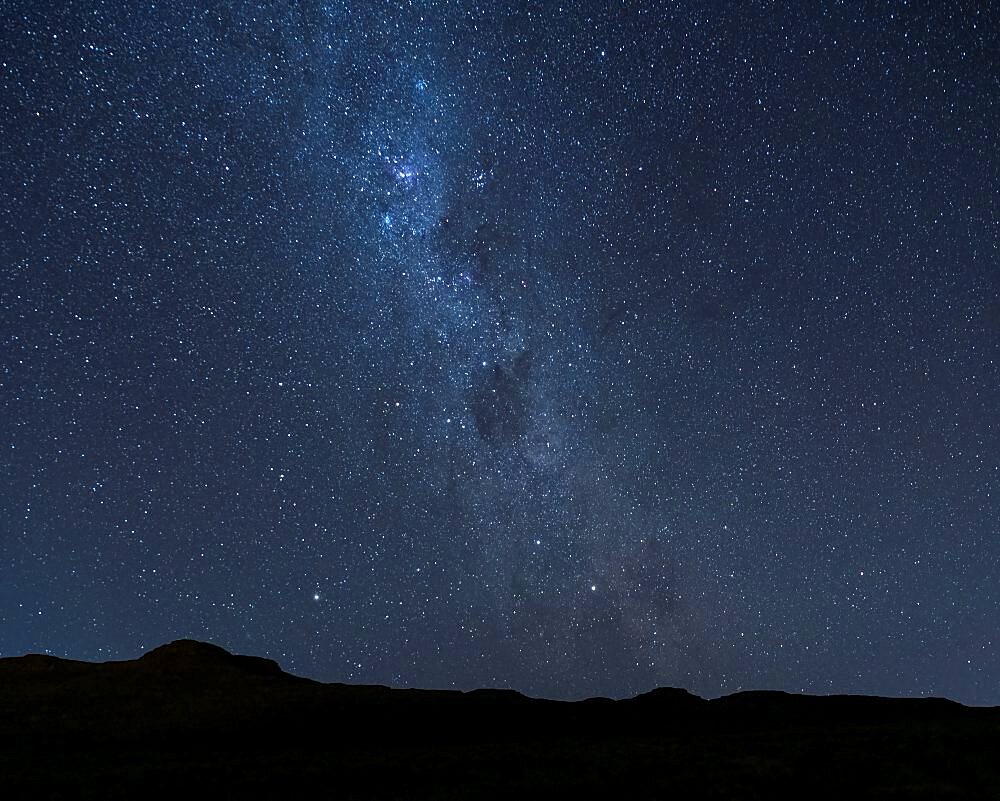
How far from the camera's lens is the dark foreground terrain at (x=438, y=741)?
18.7m

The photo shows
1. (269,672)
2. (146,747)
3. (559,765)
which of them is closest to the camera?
(559,765)

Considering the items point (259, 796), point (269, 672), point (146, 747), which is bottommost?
point (259, 796)

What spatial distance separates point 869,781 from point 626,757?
6.32m

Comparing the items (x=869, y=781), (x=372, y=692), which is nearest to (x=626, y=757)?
(x=869, y=781)

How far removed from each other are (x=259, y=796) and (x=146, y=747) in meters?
9.57

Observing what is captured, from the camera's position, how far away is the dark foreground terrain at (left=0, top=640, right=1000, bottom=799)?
61.2ft

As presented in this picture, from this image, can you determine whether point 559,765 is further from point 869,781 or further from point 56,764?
point 56,764

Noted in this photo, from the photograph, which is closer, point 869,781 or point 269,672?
point 869,781

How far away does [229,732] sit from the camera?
1086 inches

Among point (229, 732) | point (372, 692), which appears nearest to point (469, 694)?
point (372, 692)

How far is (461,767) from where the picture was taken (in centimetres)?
2080

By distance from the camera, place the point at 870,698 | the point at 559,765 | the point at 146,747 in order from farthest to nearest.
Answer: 1. the point at 870,698
2. the point at 146,747
3. the point at 559,765

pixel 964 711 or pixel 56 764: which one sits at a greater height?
pixel 964 711

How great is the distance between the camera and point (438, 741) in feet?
89.5
